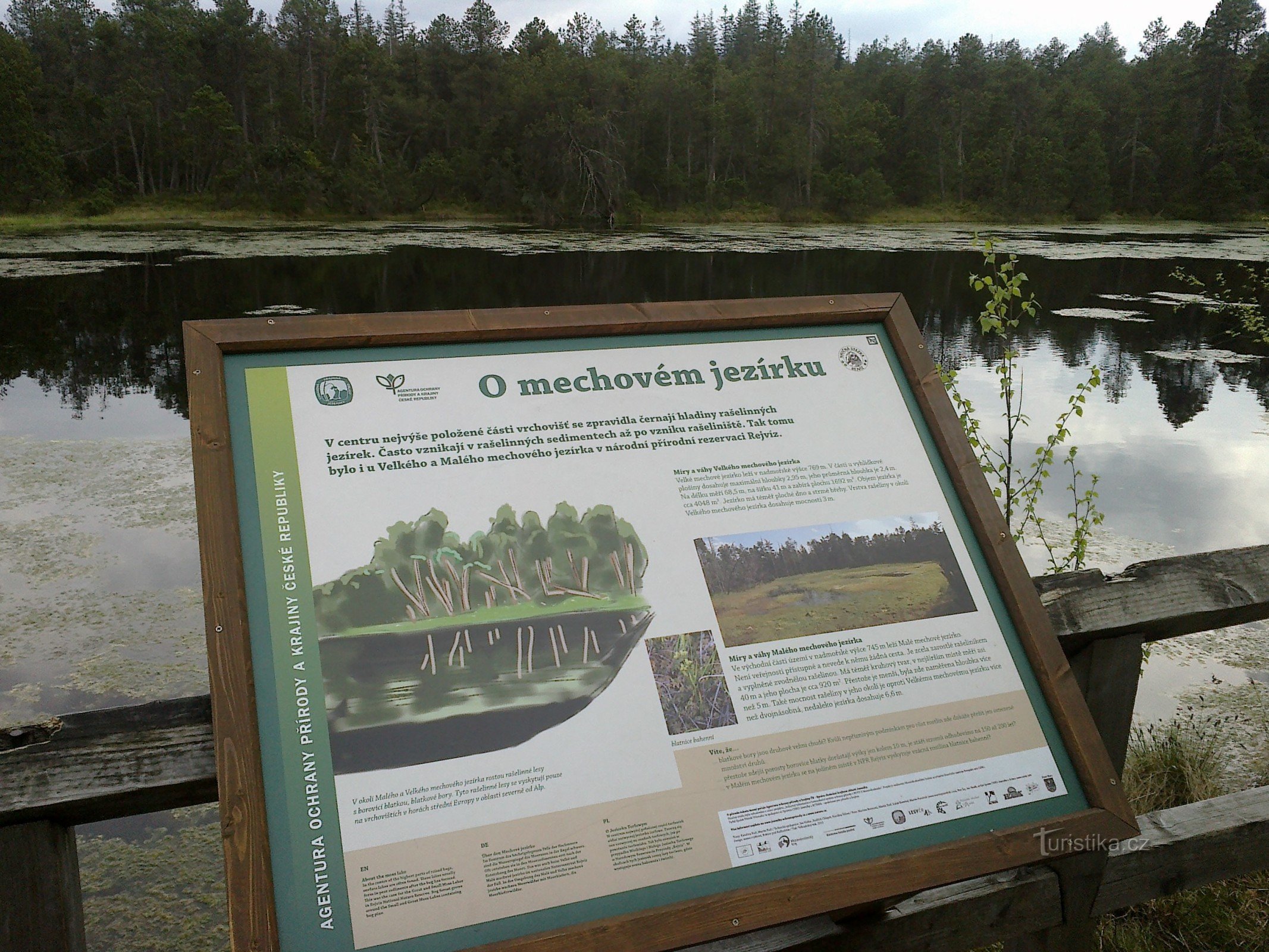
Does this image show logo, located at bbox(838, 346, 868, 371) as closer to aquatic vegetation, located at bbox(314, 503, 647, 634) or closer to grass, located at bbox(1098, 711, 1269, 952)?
aquatic vegetation, located at bbox(314, 503, 647, 634)

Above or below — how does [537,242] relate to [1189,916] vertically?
above

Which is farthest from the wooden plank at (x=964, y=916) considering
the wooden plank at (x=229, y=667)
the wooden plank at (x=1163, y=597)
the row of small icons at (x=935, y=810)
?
the wooden plank at (x=229, y=667)

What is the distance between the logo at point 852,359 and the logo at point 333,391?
23.8 inches

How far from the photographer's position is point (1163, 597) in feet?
4.41

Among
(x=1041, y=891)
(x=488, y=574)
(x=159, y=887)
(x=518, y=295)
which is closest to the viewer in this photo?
(x=488, y=574)

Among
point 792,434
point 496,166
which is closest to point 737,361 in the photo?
point 792,434

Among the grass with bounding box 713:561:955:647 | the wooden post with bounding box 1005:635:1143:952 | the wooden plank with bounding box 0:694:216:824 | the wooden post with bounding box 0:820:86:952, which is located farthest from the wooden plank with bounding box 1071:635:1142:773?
the wooden post with bounding box 0:820:86:952

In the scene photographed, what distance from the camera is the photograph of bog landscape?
1.06 meters

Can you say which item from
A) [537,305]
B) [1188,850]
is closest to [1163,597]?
[1188,850]

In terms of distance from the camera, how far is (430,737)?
0.90 metres

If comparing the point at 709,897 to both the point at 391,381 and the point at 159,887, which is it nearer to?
the point at 391,381

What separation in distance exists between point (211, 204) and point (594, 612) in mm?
30874

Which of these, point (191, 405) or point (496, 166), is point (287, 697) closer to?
point (191, 405)

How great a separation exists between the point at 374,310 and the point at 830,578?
10.8 m
